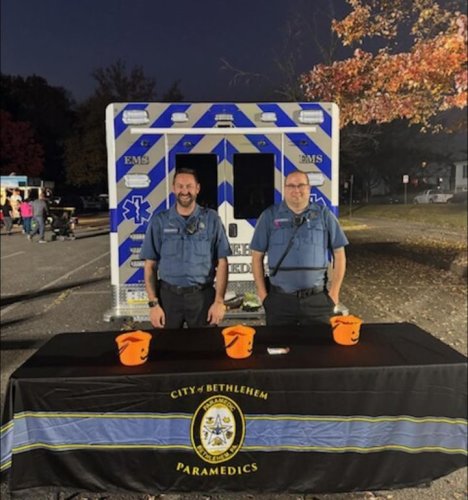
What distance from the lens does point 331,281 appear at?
109 inches

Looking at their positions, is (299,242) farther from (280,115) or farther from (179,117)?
(179,117)

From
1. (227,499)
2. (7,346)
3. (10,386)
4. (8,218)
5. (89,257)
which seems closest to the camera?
(10,386)

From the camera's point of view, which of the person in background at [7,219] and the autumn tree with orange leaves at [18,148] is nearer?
the person in background at [7,219]

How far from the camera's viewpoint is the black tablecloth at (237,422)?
1850 millimetres

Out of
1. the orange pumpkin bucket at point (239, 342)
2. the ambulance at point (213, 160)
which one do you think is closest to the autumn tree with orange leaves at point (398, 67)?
the ambulance at point (213, 160)

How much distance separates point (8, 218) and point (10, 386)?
1750cm

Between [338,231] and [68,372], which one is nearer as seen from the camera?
[68,372]

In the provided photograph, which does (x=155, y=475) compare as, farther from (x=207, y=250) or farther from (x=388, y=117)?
(x=388, y=117)

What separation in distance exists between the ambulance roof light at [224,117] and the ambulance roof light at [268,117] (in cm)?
19

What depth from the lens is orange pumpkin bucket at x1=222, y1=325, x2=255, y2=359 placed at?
1958 millimetres

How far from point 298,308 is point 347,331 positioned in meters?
0.52

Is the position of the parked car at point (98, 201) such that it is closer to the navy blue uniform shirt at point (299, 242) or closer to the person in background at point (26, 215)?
the navy blue uniform shirt at point (299, 242)

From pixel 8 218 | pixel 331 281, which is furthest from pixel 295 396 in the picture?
pixel 8 218

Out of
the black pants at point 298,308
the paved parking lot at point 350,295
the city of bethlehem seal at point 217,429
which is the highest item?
the black pants at point 298,308
